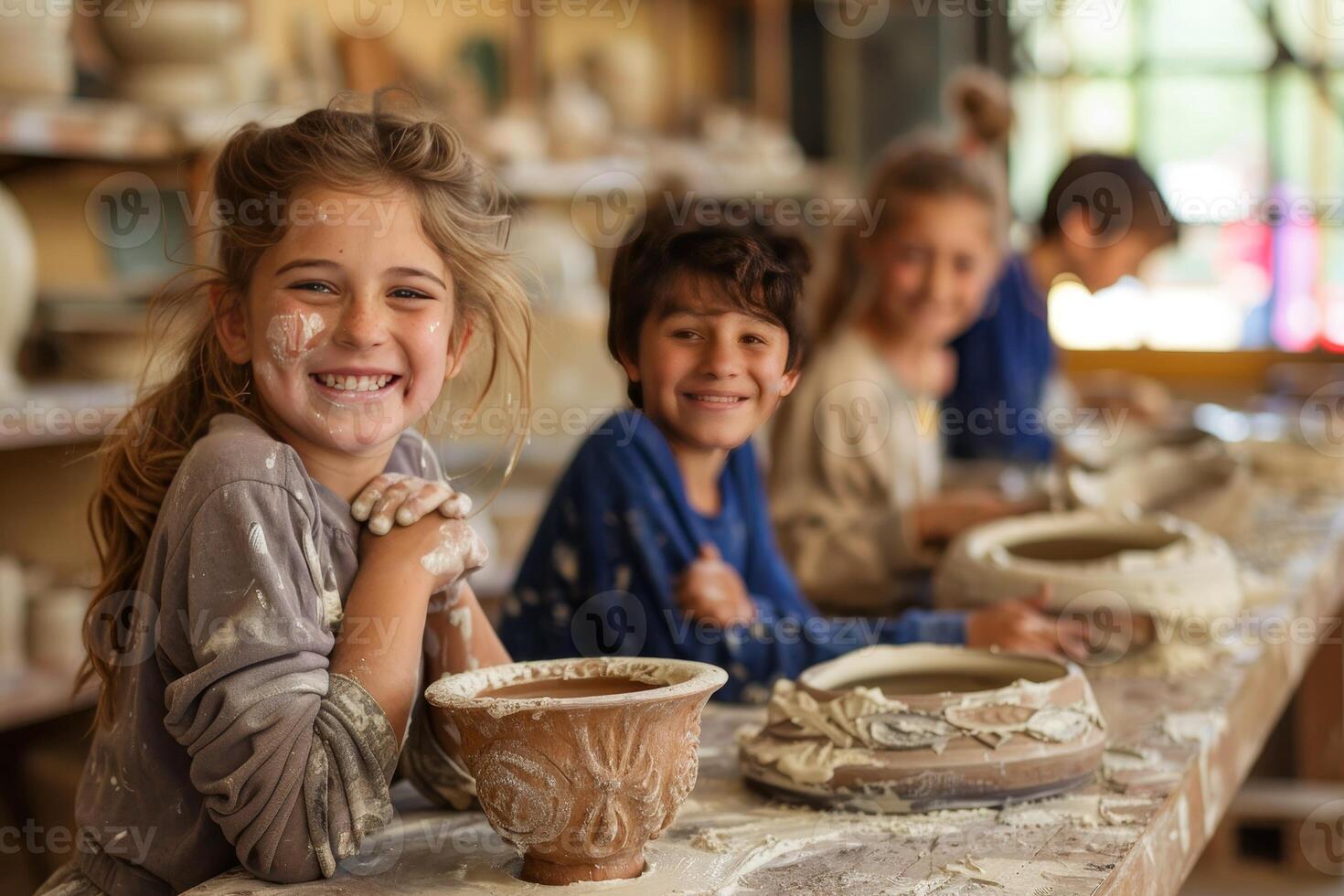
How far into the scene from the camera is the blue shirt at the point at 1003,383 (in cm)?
296

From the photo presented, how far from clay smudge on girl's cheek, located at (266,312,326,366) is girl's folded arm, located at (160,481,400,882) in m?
0.10

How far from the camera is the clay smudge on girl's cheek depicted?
100 centimetres

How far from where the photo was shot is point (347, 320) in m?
1.00

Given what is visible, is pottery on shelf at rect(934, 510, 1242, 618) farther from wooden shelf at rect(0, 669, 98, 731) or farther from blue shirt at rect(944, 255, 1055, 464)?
wooden shelf at rect(0, 669, 98, 731)

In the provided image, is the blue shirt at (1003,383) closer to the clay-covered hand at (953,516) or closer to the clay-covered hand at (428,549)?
the clay-covered hand at (953,516)

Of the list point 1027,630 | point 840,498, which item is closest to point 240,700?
point 1027,630

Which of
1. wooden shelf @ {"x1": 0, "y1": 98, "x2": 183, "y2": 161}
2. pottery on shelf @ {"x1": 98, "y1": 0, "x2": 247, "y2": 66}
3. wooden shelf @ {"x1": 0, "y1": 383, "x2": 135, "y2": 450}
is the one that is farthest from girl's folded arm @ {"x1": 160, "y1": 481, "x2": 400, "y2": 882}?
pottery on shelf @ {"x1": 98, "y1": 0, "x2": 247, "y2": 66}

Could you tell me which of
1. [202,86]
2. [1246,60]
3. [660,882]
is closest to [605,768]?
[660,882]

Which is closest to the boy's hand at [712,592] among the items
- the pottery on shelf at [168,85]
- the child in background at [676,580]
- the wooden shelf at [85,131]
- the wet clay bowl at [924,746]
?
the child in background at [676,580]

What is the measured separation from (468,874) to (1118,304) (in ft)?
17.4

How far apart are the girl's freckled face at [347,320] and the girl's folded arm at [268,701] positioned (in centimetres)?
8

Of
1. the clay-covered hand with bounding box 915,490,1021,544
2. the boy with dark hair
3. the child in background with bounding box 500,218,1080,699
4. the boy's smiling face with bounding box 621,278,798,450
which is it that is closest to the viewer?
the boy's smiling face with bounding box 621,278,798,450

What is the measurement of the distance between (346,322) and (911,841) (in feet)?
1.86

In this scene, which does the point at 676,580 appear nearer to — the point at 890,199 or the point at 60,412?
the point at 890,199
